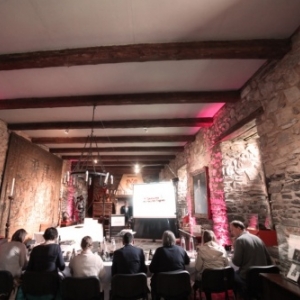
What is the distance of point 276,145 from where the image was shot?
8.50ft

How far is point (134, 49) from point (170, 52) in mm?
394

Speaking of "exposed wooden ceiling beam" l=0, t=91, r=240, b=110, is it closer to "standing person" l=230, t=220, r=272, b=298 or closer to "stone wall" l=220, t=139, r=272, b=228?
"stone wall" l=220, t=139, r=272, b=228

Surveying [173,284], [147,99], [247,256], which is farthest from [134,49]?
[247,256]

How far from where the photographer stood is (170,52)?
2.38m

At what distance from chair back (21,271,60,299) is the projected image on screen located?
330cm

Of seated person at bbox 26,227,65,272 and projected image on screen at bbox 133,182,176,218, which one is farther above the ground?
projected image on screen at bbox 133,182,176,218

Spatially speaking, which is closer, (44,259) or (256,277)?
(256,277)

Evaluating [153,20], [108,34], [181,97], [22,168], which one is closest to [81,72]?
[108,34]

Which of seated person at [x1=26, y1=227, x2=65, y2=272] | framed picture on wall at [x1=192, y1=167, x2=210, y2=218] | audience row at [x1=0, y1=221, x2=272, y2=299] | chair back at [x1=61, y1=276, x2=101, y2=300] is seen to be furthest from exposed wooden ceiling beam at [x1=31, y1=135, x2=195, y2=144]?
chair back at [x1=61, y1=276, x2=101, y2=300]

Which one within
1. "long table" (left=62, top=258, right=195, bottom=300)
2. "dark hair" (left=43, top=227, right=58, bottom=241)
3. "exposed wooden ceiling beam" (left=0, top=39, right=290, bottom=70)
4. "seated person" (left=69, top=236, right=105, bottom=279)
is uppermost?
"exposed wooden ceiling beam" (left=0, top=39, right=290, bottom=70)

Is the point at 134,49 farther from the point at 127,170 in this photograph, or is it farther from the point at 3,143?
the point at 127,170

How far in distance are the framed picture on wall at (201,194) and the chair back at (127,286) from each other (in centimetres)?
255

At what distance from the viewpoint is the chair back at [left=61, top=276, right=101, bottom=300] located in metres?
2.33

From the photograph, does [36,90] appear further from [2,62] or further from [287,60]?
[287,60]
